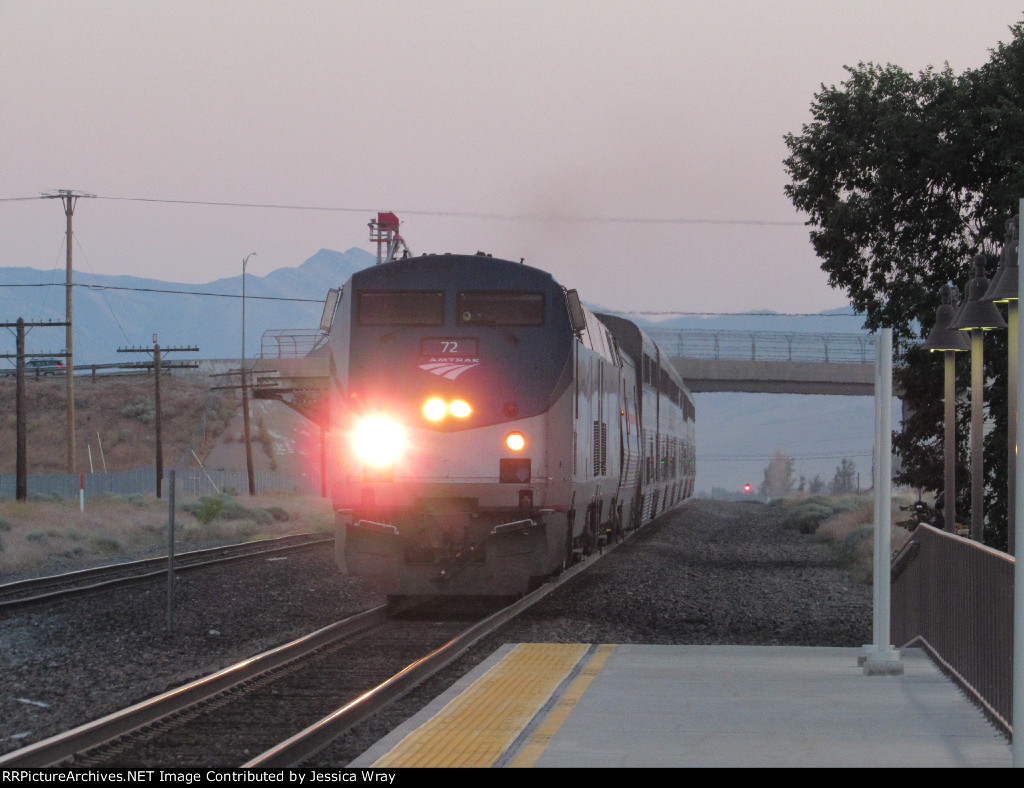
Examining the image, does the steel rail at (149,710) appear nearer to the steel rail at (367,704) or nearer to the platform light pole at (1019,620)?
the steel rail at (367,704)

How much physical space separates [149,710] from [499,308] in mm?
6788

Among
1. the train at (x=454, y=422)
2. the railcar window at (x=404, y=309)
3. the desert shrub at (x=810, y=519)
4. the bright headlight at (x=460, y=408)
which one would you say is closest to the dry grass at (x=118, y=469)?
the train at (x=454, y=422)

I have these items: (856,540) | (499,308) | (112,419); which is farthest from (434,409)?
(112,419)

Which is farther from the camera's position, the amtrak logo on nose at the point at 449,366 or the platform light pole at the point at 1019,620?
the amtrak logo on nose at the point at 449,366

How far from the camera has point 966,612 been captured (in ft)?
27.9

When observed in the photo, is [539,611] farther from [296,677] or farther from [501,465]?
[296,677]

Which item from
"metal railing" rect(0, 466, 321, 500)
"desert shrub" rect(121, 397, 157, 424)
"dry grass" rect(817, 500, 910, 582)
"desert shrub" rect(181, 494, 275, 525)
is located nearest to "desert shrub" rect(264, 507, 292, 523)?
"desert shrub" rect(181, 494, 275, 525)

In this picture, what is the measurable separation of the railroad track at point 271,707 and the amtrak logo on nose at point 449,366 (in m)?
2.69

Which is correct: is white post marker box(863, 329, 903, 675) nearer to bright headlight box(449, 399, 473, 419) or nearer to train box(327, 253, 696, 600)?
train box(327, 253, 696, 600)

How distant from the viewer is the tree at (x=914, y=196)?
22.3 m

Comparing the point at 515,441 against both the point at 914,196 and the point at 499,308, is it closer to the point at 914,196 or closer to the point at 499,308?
the point at 499,308

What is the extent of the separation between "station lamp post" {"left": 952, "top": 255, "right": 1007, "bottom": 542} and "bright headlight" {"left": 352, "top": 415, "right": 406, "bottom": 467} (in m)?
5.94

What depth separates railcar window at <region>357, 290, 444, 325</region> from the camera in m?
14.2
